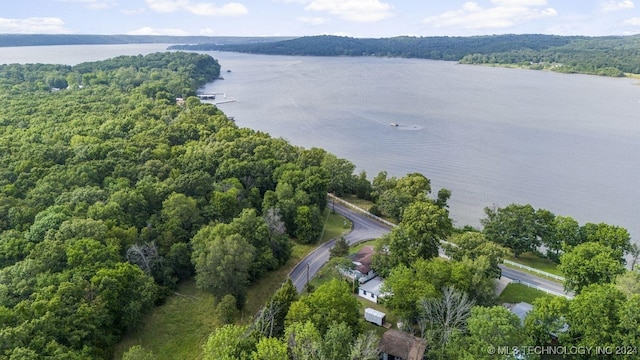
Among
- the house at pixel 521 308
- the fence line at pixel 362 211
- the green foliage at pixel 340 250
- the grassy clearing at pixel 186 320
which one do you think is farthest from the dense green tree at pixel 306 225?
the house at pixel 521 308

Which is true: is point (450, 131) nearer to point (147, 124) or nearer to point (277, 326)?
point (147, 124)

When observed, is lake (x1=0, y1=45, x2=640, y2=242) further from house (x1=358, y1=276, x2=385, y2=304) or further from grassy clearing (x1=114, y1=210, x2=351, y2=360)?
grassy clearing (x1=114, y1=210, x2=351, y2=360)

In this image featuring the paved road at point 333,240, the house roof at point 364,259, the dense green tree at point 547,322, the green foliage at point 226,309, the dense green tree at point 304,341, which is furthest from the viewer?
the paved road at point 333,240

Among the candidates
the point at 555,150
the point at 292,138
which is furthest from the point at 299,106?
the point at 555,150

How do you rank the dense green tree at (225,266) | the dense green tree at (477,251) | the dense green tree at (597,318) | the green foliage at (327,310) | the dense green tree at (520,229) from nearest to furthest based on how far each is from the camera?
the dense green tree at (597,318), the green foliage at (327,310), the dense green tree at (225,266), the dense green tree at (477,251), the dense green tree at (520,229)

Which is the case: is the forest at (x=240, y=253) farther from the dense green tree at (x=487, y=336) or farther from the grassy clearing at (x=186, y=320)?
the grassy clearing at (x=186, y=320)

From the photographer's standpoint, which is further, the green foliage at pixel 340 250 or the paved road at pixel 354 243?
the green foliage at pixel 340 250

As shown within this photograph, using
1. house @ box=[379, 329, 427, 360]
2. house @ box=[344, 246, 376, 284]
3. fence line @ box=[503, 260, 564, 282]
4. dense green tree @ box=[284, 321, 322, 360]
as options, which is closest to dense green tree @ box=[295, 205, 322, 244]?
house @ box=[344, 246, 376, 284]

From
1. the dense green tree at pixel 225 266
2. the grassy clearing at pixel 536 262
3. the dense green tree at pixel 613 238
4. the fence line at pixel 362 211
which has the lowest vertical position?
the grassy clearing at pixel 536 262
